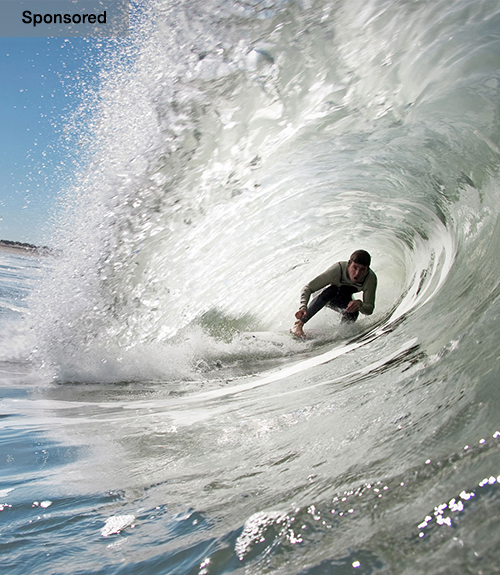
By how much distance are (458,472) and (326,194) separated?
490cm

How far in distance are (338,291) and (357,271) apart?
1.77 ft

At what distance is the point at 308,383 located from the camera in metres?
3.21

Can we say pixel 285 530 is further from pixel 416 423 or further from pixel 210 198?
pixel 210 198

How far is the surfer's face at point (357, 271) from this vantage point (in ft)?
16.0

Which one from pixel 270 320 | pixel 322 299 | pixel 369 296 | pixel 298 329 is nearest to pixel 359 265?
pixel 369 296

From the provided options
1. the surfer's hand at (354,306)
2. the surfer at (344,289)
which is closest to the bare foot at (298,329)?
the surfer at (344,289)

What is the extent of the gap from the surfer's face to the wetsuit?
0.06m

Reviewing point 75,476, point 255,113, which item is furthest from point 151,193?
point 75,476

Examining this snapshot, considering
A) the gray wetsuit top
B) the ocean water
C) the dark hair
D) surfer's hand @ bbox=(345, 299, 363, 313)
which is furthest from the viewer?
surfer's hand @ bbox=(345, 299, 363, 313)

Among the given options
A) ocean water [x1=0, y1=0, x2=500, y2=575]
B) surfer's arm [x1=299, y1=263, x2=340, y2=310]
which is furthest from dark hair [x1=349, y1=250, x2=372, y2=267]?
ocean water [x1=0, y1=0, x2=500, y2=575]

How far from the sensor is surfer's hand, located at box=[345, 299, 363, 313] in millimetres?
5160

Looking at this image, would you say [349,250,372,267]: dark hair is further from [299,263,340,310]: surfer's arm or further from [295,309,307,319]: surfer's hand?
[295,309,307,319]: surfer's hand

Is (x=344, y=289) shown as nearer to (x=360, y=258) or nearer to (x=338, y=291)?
(x=338, y=291)

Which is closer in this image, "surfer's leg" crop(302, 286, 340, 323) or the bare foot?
the bare foot
